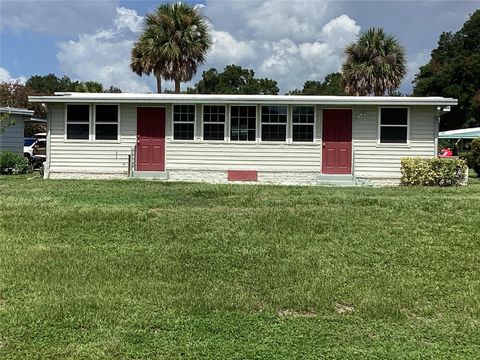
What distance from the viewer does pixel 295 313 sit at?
17.5 feet

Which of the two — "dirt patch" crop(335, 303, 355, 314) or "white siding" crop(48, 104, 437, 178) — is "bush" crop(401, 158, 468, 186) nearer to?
"white siding" crop(48, 104, 437, 178)

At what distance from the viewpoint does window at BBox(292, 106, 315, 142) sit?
1762 centimetres

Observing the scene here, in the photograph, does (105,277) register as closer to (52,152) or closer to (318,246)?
(318,246)

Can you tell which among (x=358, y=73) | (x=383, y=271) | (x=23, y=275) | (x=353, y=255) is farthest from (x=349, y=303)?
(x=358, y=73)

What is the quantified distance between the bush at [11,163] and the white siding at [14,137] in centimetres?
275

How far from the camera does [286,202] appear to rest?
11.1 meters

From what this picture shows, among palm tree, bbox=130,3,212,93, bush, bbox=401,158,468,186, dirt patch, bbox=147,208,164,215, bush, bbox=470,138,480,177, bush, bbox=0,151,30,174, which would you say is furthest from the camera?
palm tree, bbox=130,3,212,93

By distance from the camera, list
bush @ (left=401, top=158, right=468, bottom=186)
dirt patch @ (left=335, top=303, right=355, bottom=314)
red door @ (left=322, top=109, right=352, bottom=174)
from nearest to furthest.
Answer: dirt patch @ (left=335, top=303, right=355, bottom=314)
bush @ (left=401, top=158, right=468, bottom=186)
red door @ (left=322, top=109, right=352, bottom=174)

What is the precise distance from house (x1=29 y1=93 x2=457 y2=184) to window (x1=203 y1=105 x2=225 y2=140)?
32mm

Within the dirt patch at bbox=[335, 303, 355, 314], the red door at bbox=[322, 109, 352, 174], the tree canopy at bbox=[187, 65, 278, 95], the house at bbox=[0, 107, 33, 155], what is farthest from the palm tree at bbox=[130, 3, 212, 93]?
the tree canopy at bbox=[187, 65, 278, 95]

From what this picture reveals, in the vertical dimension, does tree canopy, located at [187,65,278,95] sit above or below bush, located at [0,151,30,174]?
above

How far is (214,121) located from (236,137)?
0.88 m

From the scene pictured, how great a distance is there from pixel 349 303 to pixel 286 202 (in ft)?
18.3

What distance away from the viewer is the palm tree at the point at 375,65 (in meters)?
32.1
